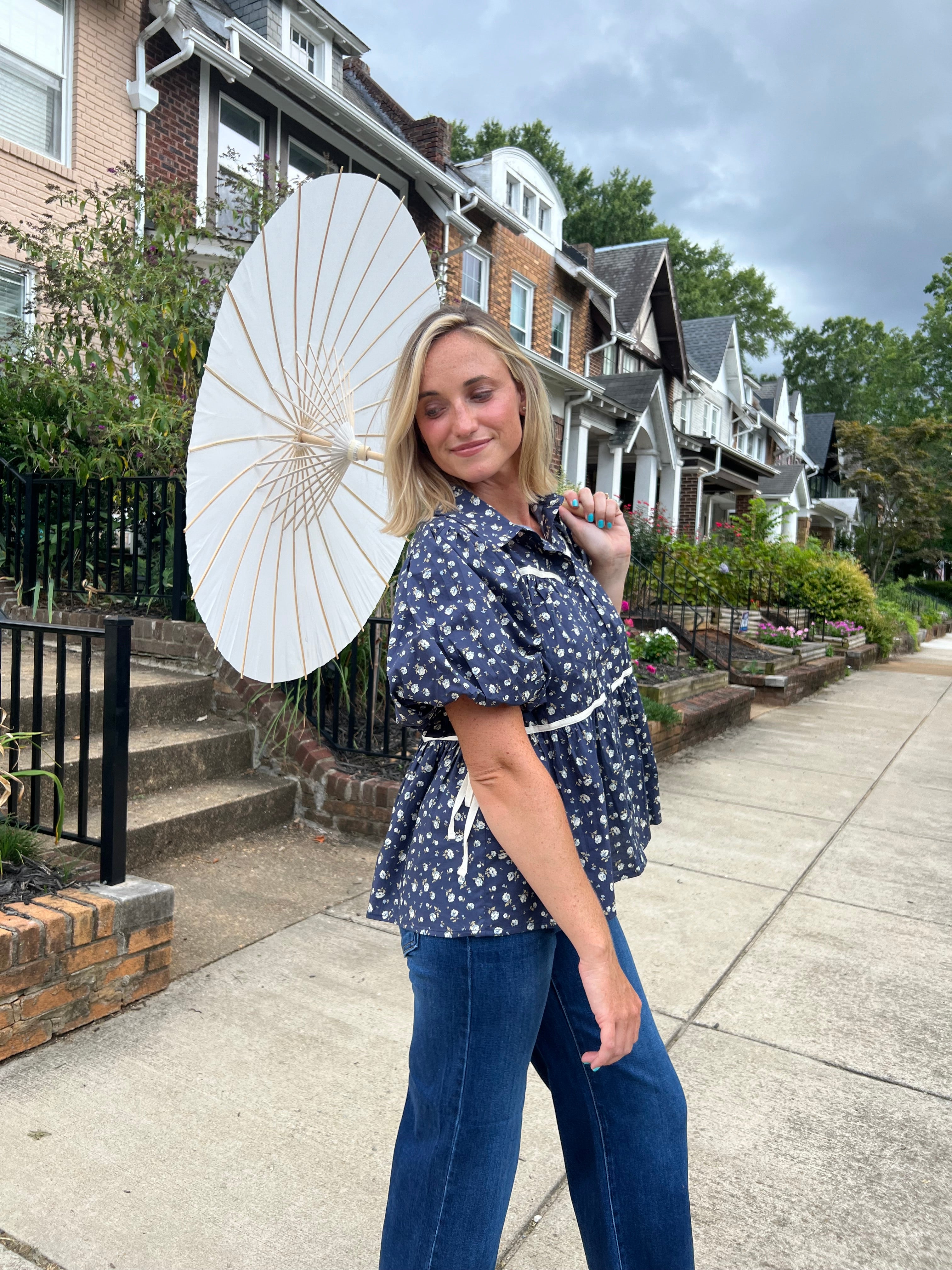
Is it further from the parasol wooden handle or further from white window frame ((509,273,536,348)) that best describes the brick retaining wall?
white window frame ((509,273,536,348))

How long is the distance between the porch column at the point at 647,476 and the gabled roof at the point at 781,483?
41.5 feet

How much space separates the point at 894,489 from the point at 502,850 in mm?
30184

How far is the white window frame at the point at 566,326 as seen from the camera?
19625mm

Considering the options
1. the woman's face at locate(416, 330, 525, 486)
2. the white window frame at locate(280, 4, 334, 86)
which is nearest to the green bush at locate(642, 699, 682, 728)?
the woman's face at locate(416, 330, 525, 486)

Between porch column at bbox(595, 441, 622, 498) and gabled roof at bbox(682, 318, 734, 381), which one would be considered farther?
gabled roof at bbox(682, 318, 734, 381)

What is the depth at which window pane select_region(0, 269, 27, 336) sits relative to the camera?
Answer: 30.6 feet

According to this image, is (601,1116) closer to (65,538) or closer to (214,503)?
(214,503)

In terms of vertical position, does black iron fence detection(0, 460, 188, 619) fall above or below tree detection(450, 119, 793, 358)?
below

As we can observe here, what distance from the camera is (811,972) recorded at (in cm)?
333

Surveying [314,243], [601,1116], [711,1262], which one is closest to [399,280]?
[314,243]

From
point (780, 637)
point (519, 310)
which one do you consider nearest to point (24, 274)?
point (780, 637)

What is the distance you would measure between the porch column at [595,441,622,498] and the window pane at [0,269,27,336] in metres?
11.8

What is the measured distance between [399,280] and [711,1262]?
2.37 metres

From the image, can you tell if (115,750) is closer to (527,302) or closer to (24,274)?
(24,274)
